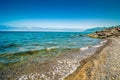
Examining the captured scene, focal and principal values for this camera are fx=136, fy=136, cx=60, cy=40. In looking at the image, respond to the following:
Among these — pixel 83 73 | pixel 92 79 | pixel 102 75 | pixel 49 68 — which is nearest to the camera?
pixel 92 79

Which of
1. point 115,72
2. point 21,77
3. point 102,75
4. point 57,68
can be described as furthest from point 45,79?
point 115,72

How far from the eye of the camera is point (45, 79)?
10977 millimetres

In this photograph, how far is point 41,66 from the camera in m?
14.4

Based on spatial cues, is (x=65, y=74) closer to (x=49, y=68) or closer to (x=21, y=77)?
(x=49, y=68)

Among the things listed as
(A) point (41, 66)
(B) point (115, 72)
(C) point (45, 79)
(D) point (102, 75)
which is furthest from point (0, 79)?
(B) point (115, 72)

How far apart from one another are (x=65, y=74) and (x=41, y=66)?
10.9 ft

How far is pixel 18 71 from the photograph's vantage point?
499 inches

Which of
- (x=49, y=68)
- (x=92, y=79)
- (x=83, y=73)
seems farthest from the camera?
(x=49, y=68)

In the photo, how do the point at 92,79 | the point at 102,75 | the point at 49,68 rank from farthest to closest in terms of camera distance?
the point at 49,68, the point at 102,75, the point at 92,79

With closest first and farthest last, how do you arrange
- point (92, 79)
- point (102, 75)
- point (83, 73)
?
point (92, 79), point (102, 75), point (83, 73)

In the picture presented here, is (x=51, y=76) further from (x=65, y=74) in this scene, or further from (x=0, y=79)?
(x=0, y=79)

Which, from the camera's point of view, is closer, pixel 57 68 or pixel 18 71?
pixel 18 71

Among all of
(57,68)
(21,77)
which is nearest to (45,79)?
(21,77)

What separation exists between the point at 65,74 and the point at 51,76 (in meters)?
1.36
